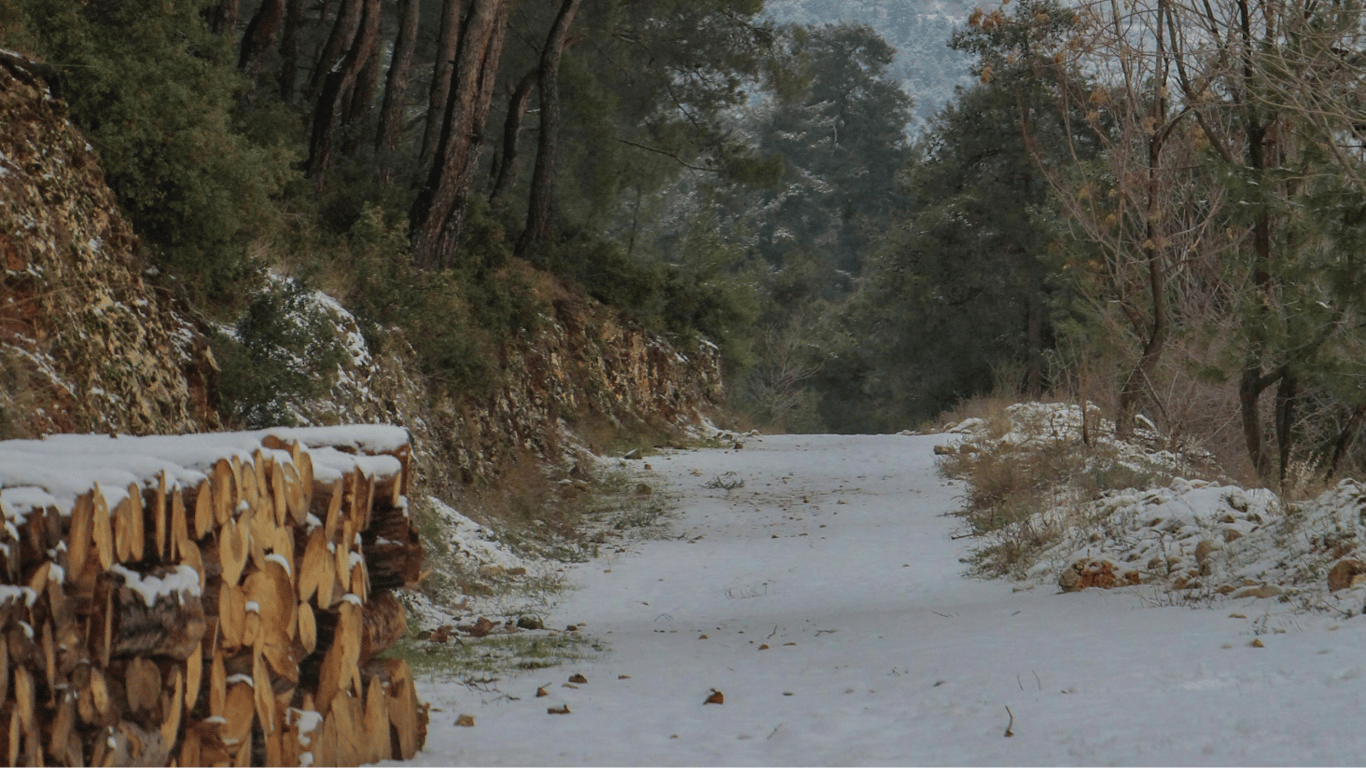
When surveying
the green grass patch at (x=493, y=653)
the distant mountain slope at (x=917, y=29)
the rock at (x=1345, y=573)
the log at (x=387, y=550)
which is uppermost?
the distant mountain slope at (x=917, y=29)

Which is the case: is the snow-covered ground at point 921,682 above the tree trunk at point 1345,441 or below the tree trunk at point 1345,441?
below

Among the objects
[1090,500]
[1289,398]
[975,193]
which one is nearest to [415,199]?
[1090,500]

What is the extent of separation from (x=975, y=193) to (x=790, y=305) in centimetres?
1218

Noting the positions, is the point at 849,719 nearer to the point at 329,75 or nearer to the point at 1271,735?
the point at 1271,735

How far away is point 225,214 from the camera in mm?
6965

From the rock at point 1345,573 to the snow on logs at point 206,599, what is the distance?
12.7ft

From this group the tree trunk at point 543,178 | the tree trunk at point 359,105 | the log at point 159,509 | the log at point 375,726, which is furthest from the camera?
the tree trunk at point 543,178

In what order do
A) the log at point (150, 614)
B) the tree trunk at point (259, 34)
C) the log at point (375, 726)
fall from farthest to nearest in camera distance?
the tree trunk at point (259, 34) → the log at point (375, 726) → the log at point (150, 614)

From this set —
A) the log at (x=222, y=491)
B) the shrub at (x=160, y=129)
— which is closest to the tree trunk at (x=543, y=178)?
the shrub at (x=160, y=129)

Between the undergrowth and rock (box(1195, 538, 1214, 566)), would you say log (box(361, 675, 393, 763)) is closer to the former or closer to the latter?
the undergrowth

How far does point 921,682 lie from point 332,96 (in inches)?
376

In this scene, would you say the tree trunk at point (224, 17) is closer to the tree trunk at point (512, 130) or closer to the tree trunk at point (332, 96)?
the tree trunk at point (332, 96)

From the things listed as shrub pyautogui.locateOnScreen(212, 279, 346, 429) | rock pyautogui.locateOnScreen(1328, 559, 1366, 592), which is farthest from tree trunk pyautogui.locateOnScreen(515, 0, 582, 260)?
rock pyautogui.locateOnScreen(1328, 559, 1366, 592)

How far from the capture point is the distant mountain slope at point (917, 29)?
98.4m
